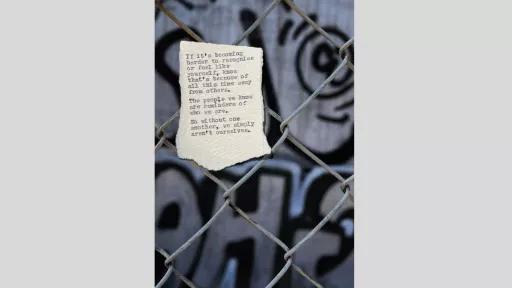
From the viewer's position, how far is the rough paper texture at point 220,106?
64.6 inches

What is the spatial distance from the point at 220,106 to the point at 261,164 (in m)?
0.16

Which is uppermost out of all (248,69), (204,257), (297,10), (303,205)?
(297,10)

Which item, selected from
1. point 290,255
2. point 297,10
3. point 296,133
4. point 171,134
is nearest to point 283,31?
point 297,10

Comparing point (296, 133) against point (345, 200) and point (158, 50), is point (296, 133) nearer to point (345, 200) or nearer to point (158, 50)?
point (345, 200)

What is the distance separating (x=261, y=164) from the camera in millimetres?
1676

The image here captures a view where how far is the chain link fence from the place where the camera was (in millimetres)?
1659

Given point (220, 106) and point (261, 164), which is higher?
point (220, 106)

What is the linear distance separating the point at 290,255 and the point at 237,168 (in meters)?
0.23

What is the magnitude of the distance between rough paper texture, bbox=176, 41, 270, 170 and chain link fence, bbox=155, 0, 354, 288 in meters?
0.02

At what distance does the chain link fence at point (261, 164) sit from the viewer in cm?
166

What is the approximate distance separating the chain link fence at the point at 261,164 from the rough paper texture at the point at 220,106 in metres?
0.02

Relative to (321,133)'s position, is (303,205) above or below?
below

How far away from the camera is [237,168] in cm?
167

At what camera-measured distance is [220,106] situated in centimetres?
164
